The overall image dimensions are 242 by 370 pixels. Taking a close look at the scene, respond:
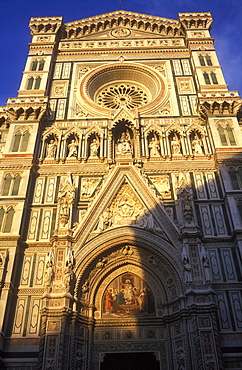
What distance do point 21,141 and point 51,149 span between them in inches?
47.2

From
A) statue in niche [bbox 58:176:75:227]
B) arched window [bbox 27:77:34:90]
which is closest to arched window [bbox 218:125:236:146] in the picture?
statue in niche [bbox 58:176:75:227]

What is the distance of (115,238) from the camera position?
12.6 metres

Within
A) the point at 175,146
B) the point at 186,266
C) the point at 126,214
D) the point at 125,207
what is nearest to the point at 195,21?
the point at 175,146

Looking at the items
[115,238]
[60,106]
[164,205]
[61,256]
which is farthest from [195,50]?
[61,256]

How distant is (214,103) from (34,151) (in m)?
7.57

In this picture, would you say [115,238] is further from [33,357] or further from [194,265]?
[33,357]

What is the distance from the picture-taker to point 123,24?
22.3 meters

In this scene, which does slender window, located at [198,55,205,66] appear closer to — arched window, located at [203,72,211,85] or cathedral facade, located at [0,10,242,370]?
cathedral facade, located at [0,10,242,370]

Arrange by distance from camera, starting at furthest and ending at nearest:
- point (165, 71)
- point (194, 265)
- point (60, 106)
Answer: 1. point (165, 71)
2. point (60, 106)
3. point (194, 265)

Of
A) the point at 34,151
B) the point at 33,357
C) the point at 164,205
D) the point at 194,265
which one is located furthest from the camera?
the point at 34,151

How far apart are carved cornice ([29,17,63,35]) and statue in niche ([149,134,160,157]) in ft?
31.6

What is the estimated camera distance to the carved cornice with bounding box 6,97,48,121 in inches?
634

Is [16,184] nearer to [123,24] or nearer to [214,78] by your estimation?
[214,78]

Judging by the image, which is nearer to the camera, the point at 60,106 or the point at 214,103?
the point at 214,103
